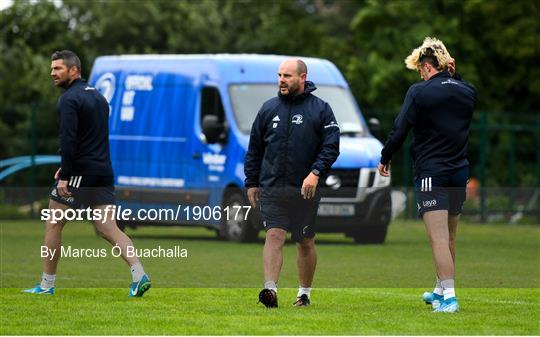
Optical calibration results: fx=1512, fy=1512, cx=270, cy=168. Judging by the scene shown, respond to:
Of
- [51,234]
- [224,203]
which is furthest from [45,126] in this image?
[51,234]

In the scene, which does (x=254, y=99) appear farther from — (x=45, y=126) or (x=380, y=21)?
(x=380, y=21)

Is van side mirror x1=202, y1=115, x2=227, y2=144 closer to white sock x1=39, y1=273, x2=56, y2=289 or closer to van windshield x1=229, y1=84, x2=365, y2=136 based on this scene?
van windshield x1=229, y1=84, x2=365, y2=136

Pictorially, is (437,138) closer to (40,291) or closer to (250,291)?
(250,291)

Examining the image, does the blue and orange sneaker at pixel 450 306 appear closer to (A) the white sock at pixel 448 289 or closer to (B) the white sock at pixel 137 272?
(A) the white sock at pixel 448 289

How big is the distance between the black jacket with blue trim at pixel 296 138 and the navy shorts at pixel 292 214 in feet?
0.44

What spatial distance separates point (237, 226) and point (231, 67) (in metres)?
2.69

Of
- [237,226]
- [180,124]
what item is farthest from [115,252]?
[180,124]

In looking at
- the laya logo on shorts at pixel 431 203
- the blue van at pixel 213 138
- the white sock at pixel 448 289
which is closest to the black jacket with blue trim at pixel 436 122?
the laya logo on shorts at pixel 431 203

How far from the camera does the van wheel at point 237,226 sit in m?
20.5

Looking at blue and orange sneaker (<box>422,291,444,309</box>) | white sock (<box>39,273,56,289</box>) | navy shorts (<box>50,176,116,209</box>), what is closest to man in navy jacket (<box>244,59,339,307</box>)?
blue and orange sneaker (<box>422,291,444,309</box>)

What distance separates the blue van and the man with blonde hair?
869 centimetres

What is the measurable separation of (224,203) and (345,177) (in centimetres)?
176

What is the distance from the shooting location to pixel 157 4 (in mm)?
43438

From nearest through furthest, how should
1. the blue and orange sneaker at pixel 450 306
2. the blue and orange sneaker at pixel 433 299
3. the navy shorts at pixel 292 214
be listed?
the blue and orange sneaker at pixel 450 306
the blue and orange sneaker at pixel 433 299
the navy shorts at pixel 292 214
